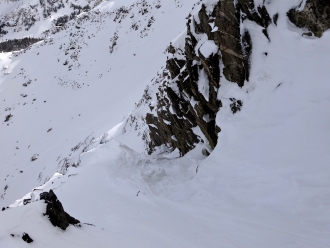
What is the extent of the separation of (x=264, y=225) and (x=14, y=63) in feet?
167

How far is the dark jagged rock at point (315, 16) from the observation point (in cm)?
678

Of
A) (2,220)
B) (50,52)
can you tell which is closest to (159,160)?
(2,220)

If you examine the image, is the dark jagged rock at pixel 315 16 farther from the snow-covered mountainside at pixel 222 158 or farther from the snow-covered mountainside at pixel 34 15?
the snow-covered mountainside at pixel 34 15

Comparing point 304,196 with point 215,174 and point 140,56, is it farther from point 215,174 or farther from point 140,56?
point 140,56

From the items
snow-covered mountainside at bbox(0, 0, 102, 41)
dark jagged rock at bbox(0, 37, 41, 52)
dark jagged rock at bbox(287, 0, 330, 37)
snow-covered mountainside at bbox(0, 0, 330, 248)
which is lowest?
dark jagged rock at bbox(0, 37, 41, 52)

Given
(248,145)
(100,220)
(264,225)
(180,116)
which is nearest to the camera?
(264,225)

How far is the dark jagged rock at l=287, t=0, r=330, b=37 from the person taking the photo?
6777mm

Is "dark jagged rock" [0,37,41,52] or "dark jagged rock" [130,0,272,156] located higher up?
"dark jagged rock" [130,0,272,156]

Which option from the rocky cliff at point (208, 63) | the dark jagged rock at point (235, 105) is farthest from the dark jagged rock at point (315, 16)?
the dark jagged rock at point (235, 105)

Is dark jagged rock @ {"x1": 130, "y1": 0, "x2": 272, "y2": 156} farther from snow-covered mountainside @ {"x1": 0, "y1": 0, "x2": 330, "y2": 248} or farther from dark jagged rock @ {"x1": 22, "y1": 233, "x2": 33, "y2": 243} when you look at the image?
dark jagged rock @ {"x1": 22, "y1": 233, "x2": 33, "y2": 243}

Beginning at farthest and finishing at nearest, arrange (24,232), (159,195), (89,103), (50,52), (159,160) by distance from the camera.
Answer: (50,52), (89,103), (159,160), (159,195), (24,232)

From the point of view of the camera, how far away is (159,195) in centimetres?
884

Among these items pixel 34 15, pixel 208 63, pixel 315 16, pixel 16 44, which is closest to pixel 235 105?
pixel 208 63

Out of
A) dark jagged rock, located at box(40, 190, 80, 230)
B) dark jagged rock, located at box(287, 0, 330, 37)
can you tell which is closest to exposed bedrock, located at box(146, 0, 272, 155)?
dark jagged rock, located at box(287, 0, 330, 37)
